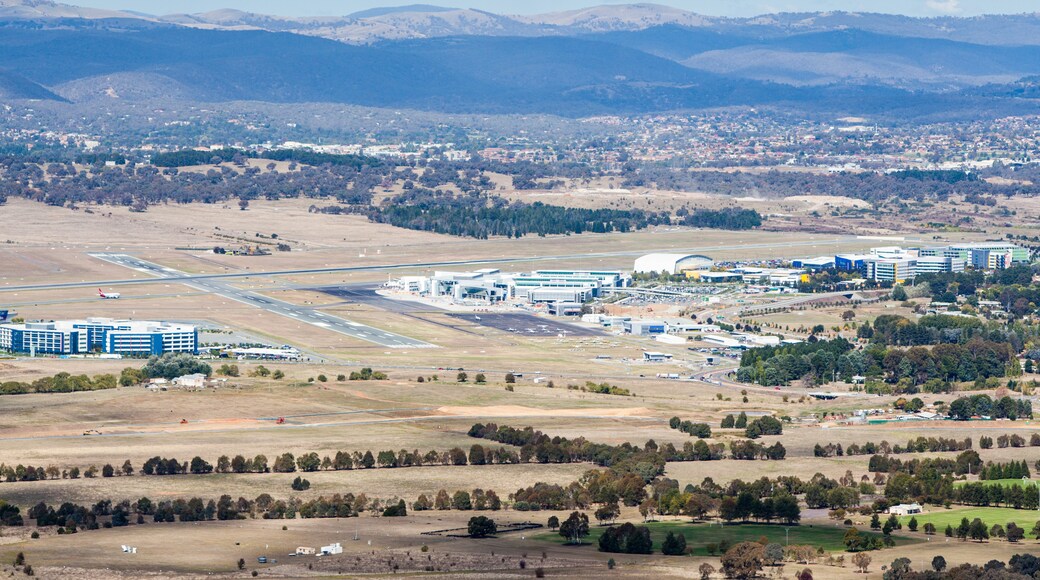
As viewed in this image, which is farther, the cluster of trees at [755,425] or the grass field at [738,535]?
the cluster of trees at [755,425]

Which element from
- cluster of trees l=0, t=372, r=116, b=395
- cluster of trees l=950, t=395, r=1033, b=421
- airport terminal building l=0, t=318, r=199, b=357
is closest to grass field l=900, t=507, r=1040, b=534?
cluster of trees l=950, t=395, r=1033, b=421

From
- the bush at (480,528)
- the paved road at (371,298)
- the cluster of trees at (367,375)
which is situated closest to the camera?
the bush at (480,528)

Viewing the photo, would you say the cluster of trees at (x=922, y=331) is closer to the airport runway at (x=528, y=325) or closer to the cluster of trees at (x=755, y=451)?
the airport runway at (x=528, y=325)

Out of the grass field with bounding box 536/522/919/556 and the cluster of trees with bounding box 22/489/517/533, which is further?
the cluster of trees with bounding box 22/489/517/533

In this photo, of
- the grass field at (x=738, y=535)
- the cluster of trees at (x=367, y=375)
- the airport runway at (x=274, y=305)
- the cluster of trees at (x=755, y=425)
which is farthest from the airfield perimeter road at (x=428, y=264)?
the grass field at (x=738, y=535)

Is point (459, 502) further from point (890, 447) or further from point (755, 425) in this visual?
point (890, 447)

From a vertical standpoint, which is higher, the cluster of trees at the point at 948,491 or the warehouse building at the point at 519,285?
the warehouse building at the point at 519,285

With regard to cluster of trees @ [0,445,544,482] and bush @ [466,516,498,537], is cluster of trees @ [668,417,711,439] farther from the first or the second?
bush @ [466,516,498,537]
